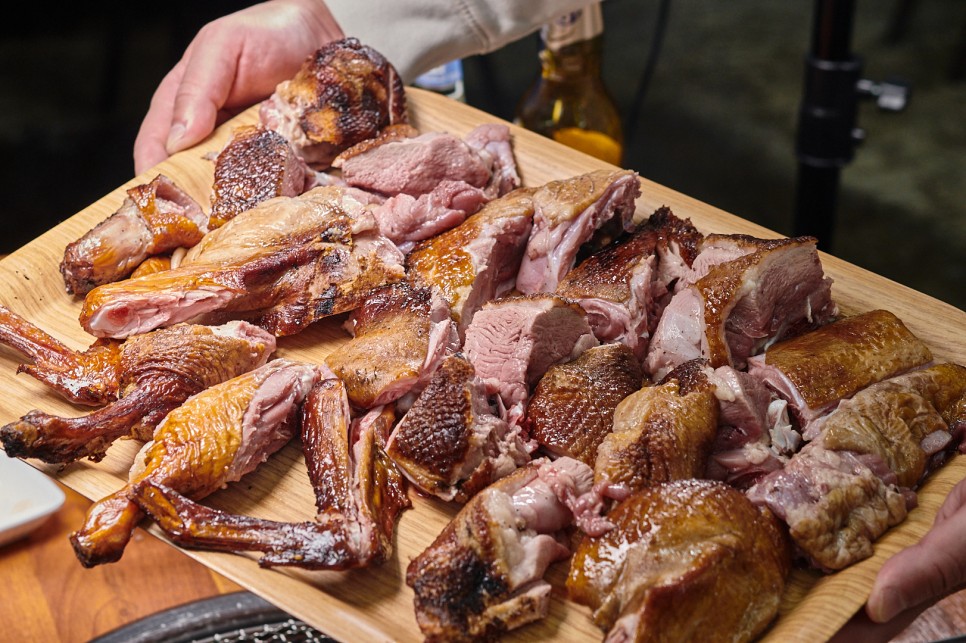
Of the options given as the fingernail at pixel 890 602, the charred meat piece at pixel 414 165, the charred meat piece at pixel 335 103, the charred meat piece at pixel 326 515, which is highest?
the charred meat piece at pixel 335 103

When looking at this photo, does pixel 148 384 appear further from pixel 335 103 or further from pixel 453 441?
pixel 335 103

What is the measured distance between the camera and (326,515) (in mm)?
2393

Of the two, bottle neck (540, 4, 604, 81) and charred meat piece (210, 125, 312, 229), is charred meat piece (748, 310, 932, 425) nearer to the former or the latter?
charred meat piece (210, 125, 312, 229)

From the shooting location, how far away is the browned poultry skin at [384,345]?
8.69ft

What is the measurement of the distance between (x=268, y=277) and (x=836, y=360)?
60.2 inches

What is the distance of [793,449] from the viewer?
246cm

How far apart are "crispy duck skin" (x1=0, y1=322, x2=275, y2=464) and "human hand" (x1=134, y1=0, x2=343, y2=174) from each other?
107 centimetres

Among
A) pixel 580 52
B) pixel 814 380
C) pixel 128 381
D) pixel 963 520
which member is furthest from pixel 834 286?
pixel 128 381

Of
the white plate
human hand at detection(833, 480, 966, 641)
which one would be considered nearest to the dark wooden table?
the white plate

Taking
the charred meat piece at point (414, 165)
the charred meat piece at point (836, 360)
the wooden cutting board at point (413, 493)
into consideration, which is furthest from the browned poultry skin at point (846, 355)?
the charred meat piece at point (414, 165)

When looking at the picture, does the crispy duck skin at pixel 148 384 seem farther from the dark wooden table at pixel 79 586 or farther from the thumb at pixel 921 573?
the thumb at pixel 921 573

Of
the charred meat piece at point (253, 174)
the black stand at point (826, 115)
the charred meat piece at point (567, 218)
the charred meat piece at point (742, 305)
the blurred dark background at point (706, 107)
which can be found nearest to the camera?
the charred meat piece at point (742, 305)

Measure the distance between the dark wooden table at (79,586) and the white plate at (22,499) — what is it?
0.27 ft

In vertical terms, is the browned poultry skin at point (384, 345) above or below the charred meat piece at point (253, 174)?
below
